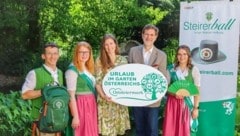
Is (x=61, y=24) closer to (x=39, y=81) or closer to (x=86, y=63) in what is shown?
(x=86, y=63)

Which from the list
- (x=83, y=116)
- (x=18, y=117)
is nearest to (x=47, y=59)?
(x=83, y=116)

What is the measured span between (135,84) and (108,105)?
42cm

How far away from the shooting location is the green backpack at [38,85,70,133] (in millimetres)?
5789

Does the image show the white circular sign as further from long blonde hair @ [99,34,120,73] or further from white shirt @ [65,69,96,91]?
white shirt @ [65,69,96,91]

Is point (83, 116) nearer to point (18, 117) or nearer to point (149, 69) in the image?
point (149, 69)

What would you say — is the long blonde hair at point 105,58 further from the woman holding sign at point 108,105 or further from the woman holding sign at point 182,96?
the woman holding sign at point 182,96

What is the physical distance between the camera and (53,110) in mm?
5805

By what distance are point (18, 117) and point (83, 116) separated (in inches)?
60.9

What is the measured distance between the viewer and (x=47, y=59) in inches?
235

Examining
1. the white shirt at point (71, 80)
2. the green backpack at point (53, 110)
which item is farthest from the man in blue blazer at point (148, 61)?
the green backpack at point (53, 110)

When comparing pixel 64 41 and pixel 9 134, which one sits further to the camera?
pixel 64 41

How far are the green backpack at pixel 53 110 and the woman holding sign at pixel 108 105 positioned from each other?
0.55m

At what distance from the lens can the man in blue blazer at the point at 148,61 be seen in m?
6.22

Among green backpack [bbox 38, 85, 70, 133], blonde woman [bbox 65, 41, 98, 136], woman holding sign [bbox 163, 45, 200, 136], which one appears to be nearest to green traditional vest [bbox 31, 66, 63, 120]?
green backpack [bbox 38, 85, 70, 133]
